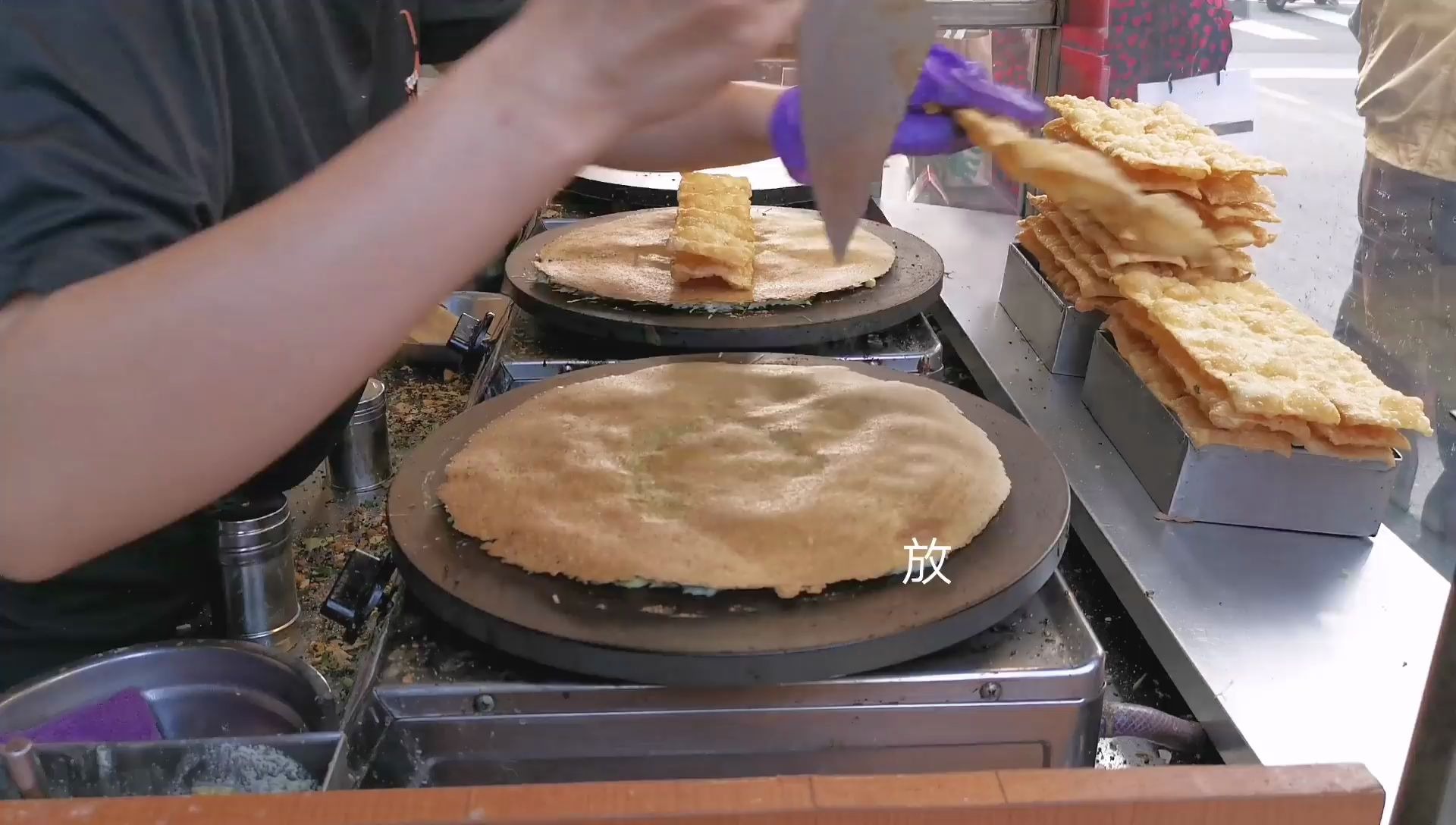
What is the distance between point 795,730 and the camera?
97cm

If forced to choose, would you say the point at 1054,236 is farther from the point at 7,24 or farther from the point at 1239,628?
the point at 7,24

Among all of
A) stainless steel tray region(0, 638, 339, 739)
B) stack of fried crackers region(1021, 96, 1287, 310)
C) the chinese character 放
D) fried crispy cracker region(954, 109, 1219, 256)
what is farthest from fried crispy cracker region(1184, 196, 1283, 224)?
stainless steel tray region(0, 638, 339, 739)

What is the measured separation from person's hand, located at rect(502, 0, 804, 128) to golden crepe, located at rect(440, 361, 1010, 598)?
1.54ft

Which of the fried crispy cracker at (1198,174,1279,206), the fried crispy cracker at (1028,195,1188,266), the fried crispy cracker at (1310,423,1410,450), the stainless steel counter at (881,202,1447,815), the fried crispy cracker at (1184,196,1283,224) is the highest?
the fried crispy cracker at (1198,174,1279,206)

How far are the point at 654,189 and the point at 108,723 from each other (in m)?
1.69

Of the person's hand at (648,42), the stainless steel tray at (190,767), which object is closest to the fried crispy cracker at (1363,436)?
the person's hand at (648,42)

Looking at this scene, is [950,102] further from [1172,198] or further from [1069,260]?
[1069,260]

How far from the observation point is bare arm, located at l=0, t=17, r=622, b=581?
29.6 inches

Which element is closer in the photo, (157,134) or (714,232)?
(157,134)

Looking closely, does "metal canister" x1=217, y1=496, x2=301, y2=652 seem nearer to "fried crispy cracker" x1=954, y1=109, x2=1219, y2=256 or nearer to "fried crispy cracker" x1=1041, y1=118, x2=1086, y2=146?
"fried crispy cracker" x1=954, y1=109, x2=1219, y2=256

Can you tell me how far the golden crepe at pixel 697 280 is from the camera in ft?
5.74

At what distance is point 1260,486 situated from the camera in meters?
1.37

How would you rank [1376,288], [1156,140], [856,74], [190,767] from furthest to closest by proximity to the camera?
[1376,288]
[1156,140]
[190,767]
[856,74]

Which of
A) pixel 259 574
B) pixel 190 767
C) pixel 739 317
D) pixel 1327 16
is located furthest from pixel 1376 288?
pixel 190 767
